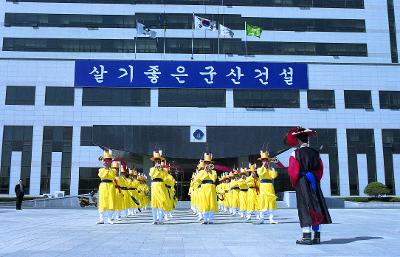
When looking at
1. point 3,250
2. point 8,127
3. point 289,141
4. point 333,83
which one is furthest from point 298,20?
point 3,250

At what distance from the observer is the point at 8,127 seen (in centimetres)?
3909

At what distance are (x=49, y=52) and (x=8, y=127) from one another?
9.82m

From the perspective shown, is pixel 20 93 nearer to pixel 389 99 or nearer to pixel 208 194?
pixel 208 194

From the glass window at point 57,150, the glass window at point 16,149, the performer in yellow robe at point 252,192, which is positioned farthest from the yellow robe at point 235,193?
the glass window at point 16,149

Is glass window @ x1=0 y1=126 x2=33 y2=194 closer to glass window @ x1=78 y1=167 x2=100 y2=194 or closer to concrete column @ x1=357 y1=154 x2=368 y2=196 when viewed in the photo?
glass window @ x1=78 y1=167 x2=100 y2=194

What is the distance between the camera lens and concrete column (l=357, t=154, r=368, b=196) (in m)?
39.5

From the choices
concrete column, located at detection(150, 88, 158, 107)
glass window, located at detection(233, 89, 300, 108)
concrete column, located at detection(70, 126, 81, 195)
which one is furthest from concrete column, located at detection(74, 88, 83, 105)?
glass window, located at detection(233, 89, 300, 108)

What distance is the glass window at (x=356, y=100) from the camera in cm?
4069

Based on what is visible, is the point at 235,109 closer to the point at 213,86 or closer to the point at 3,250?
the point at 213,86

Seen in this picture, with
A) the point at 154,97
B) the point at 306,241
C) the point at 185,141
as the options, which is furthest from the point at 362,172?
the point at 306,241

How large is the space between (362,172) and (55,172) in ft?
92.5

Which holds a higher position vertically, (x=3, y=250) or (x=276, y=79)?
(x=276, y=79)

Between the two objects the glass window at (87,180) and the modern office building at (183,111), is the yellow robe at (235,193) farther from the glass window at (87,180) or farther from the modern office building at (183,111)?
the glass window at (87,180)

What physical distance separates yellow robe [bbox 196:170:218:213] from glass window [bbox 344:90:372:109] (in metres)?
29.7
